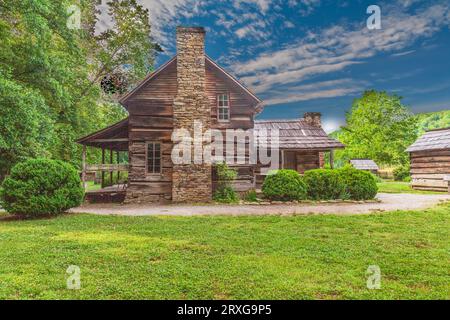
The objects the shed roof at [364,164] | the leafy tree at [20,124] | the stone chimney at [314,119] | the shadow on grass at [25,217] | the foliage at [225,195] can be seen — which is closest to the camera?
the shadow on grass at [25,217]

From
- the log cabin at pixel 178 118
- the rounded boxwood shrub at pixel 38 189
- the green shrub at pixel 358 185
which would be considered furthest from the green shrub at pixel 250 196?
the rounded boxwood shrub at pixel 38 189

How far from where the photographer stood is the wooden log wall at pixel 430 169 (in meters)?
21.9

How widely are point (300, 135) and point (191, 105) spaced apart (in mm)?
9496

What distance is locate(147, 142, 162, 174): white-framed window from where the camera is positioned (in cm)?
1634

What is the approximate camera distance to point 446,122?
6631 cm

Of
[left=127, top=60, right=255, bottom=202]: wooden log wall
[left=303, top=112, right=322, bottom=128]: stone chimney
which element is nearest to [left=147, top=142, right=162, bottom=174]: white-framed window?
[left=127, top=60, right=255, bottom=202]: wooden log wall

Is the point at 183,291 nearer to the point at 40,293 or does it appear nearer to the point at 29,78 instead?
the point at 40,293

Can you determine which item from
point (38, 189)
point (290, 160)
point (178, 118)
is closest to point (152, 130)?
point (178, 118)

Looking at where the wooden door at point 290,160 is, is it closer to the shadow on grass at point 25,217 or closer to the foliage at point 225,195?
the foliage at point 225,195

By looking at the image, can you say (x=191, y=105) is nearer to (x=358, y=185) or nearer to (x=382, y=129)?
(x=358, y=185)

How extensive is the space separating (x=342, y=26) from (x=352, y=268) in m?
17.7

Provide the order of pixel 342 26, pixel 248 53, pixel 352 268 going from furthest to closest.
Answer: pixel 248 53, pixel 342 26, pixel 352 268

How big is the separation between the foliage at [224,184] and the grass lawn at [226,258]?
5910 mm
